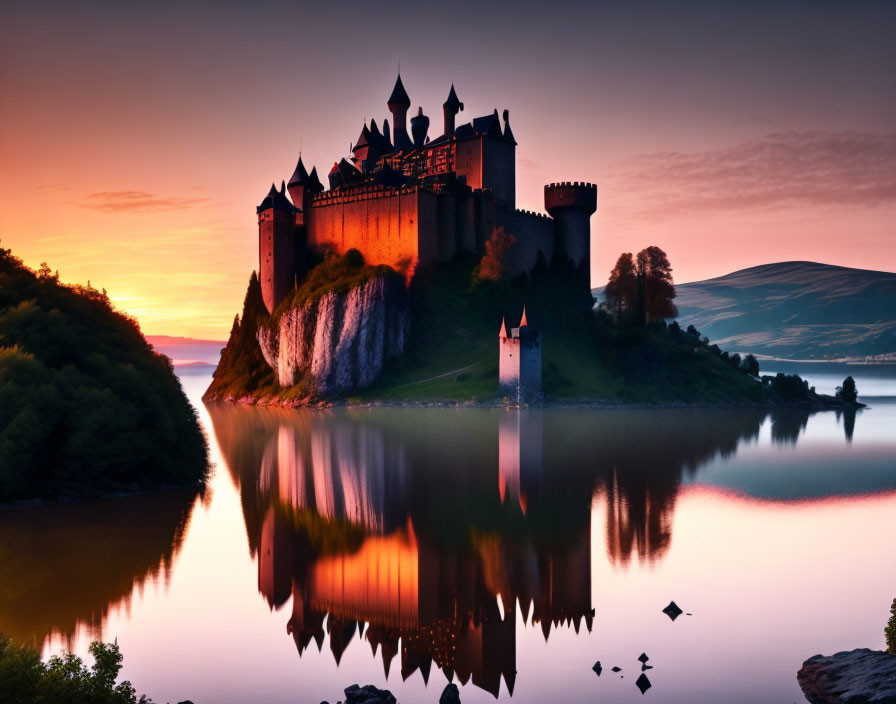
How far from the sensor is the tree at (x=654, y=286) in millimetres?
70125

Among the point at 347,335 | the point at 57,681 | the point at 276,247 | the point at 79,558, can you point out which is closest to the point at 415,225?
the point at 347,335

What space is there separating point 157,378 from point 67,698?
18.7 m

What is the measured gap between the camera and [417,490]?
25641 mm

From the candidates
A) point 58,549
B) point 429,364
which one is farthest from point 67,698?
point 429,364

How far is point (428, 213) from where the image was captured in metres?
69.9

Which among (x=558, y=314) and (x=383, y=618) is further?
(x=558, y=314)

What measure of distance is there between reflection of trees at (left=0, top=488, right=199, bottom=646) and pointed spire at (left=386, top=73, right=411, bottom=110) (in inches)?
2589

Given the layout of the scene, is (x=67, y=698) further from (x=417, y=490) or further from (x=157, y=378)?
(x=157, y=378)

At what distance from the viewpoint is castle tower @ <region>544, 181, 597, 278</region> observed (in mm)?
76938

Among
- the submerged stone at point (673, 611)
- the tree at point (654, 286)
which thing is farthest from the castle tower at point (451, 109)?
the submerged stone at point (673, 611)

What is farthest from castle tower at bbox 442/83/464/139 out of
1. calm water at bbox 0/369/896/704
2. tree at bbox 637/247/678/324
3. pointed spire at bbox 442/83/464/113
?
calm water at bbox 0/369/896/704

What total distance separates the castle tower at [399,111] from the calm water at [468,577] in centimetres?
5750

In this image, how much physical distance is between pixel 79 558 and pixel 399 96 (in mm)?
72172

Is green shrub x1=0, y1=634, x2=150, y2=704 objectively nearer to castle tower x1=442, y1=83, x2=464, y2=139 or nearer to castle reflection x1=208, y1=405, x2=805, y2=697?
castle reflection x1=208, y1=405, x2=805, y2=697
